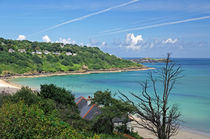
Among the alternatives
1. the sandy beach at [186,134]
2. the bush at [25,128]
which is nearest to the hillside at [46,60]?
the sandy beach at [186,134]

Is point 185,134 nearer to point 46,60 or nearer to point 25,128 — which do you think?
point 25,128

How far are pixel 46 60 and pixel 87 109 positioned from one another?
7865cm

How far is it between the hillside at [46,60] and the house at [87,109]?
55532 millimetres

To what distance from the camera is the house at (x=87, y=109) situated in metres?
18.0

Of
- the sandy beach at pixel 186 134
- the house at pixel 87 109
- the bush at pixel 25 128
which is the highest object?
the bush at pixel 25 128

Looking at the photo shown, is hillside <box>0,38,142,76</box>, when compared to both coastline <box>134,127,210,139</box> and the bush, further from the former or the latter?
the bush

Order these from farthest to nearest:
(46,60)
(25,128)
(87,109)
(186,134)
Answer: (46,60)
(186,134)
(87,109)
(25,128)

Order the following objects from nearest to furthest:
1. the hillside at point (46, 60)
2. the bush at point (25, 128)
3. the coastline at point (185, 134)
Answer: the bush at point (25, 128), the coastline at point (185, 134), the hillside at point (46, 60)

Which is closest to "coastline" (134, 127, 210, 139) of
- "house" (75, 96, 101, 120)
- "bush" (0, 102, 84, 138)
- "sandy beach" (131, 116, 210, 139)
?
"sandy beach" (131, 116, 210, 139)

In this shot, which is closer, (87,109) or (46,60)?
(87,109)

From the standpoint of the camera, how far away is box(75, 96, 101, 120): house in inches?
711

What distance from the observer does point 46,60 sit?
308 ft

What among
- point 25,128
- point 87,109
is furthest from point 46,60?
point 25,128

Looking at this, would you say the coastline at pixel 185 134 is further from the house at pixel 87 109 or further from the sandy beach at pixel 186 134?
the house at pixel 87 109
